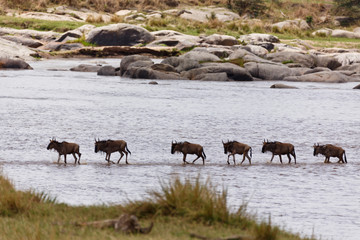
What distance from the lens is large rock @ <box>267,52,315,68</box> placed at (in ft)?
157

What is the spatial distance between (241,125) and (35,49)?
32.5 metres

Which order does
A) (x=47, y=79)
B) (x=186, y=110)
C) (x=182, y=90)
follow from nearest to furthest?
(x=186, y=110)
(x=182, y=90)
(x=47, y=79)

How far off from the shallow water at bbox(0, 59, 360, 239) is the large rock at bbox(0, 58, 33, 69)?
5.48 m

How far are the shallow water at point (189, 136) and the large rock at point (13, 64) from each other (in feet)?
18.0

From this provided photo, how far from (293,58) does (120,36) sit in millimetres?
15731

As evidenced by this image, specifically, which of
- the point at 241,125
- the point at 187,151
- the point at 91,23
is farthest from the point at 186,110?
the point at 91,23

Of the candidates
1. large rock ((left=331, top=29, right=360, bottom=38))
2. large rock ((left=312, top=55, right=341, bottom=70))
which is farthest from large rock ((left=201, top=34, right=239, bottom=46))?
large rock ((left=331, top=29, right=360, bottom=38))

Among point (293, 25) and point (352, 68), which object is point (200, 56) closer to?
point (352, 68)

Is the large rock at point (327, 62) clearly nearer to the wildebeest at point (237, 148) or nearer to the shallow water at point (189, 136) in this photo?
the shallow water at point (189, 136)

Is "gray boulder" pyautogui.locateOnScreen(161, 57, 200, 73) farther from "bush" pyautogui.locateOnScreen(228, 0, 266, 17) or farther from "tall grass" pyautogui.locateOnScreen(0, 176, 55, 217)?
"bush" pyautogui.locateOnScreen(228, 0, 266, 17)

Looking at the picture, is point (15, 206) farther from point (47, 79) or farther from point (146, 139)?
point (47, 79)

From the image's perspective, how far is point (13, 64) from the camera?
44531mm

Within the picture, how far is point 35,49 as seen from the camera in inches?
2042

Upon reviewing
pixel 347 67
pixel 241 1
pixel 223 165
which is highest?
pixel 241 1
